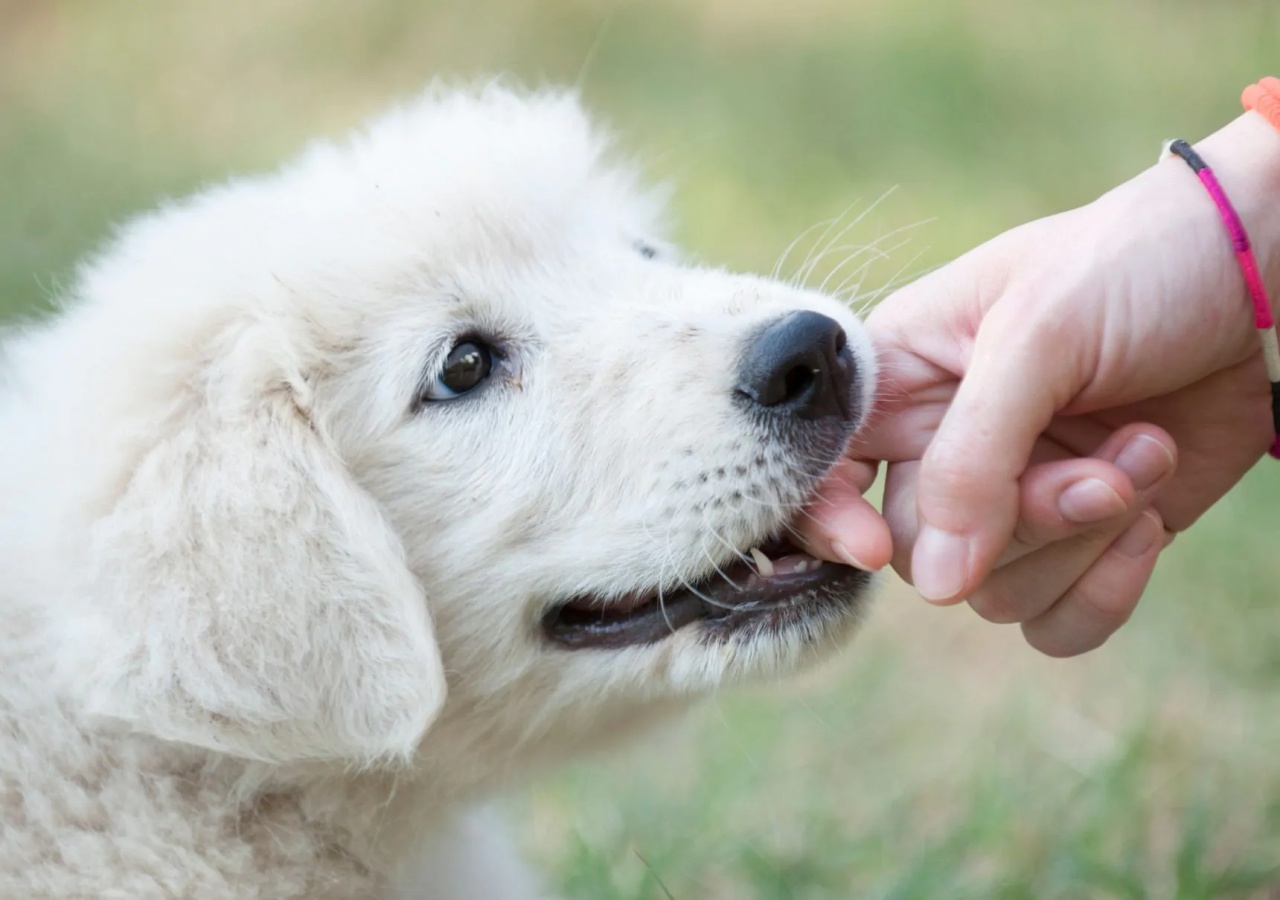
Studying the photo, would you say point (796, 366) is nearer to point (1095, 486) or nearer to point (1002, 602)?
point (1095, 486)

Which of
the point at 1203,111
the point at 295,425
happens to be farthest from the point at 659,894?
the point at 1203,111

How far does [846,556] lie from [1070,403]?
1.64 ft

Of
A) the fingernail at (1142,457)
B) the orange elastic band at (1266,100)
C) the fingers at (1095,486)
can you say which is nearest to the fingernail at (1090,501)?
the fingers at (1095,486)

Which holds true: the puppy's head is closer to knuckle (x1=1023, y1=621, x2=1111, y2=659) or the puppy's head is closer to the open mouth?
the open mouth

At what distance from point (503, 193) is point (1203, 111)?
5.90m

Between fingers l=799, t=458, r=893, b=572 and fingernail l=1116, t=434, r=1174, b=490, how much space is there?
419 mm

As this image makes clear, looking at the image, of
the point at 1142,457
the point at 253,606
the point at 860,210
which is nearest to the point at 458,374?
the point at 253,606

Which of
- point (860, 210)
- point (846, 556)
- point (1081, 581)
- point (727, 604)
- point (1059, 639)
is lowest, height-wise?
point (860, 210)

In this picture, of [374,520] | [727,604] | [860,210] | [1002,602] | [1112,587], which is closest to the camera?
[374,520]

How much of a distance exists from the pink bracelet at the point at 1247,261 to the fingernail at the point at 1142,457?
0.27m

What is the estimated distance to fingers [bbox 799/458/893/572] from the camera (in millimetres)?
2199

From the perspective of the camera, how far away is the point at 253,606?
2047 millimetres

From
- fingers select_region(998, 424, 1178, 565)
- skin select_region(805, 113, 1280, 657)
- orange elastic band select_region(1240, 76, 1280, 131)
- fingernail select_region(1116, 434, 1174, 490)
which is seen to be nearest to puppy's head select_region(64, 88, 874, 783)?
skin select_region(805, 113, 1280, 657)

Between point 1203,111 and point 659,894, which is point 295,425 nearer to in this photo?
point 659,894
